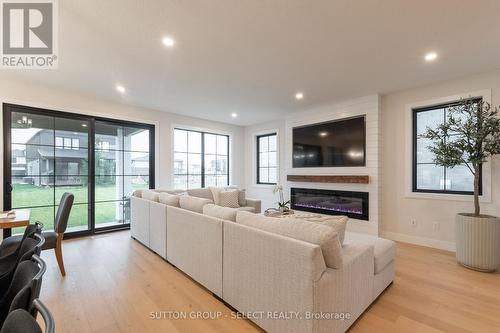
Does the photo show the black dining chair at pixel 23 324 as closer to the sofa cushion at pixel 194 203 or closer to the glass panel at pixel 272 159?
the sofa cushion at pixel 194 203

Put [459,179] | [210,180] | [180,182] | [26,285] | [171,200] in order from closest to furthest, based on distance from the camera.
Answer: [26,285]
[171,200]
[459,179]
[180,182]
[210,180]

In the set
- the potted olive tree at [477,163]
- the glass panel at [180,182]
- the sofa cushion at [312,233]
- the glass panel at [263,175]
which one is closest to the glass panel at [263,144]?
the glass panel at [263,175]

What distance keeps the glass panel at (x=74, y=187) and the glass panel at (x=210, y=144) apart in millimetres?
2866

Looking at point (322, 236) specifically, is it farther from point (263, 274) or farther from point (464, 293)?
point (464, 293)

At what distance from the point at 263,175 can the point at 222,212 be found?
14.5ft

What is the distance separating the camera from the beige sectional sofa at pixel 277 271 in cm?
150

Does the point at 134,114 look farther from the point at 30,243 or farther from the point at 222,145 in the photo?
the point at 30,243

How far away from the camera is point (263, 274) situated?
175cm

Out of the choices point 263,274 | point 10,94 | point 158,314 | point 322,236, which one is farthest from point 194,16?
point 10,94

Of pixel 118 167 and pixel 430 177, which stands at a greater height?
pixel 118 167

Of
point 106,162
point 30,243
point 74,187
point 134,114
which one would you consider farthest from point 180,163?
point 30,243

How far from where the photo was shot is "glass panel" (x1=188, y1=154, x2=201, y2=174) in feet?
19.7

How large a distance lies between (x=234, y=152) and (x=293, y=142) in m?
2.00

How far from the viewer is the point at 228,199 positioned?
508cm
